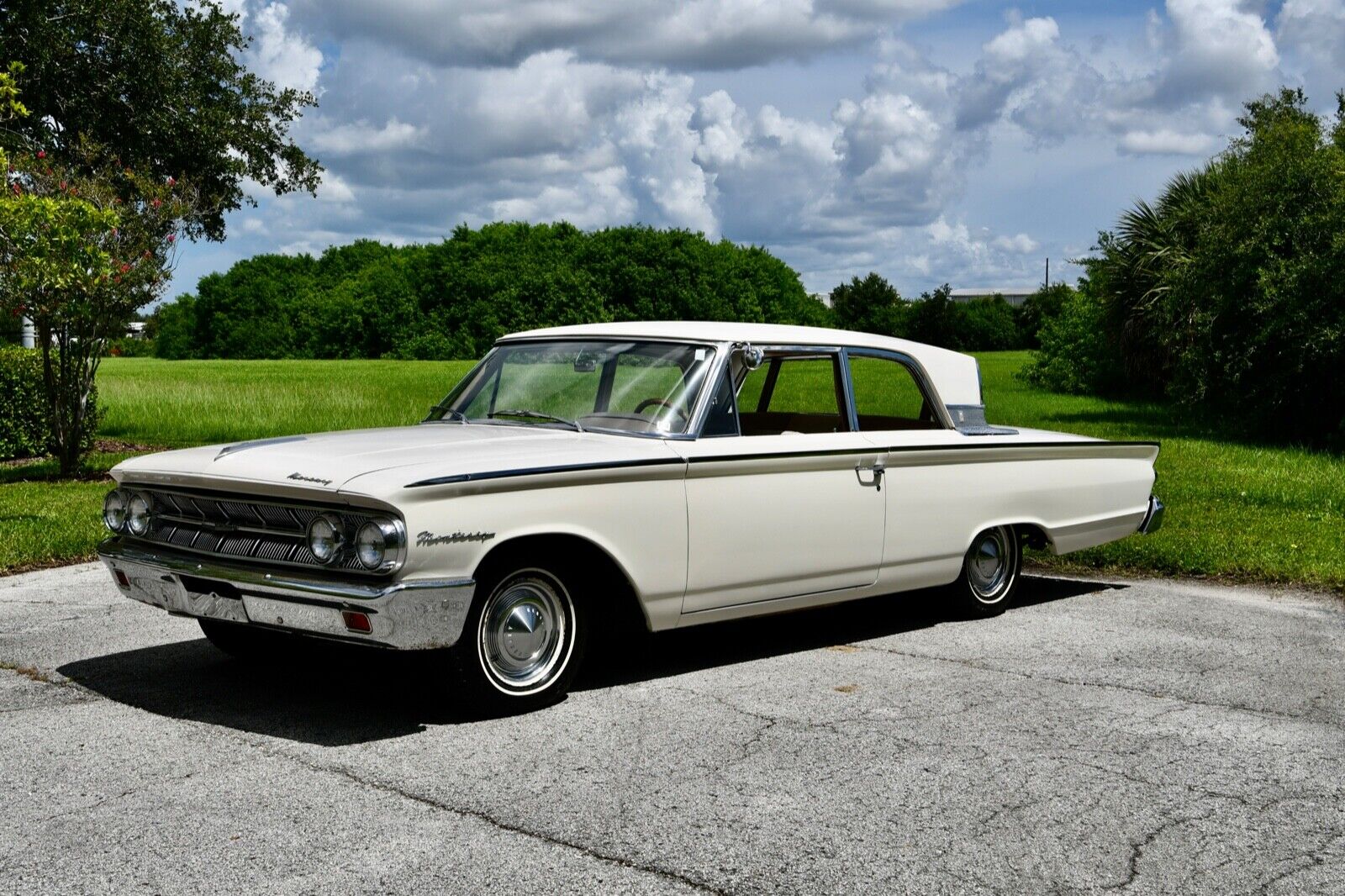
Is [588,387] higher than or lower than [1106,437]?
higher

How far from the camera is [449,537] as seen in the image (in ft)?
16.8

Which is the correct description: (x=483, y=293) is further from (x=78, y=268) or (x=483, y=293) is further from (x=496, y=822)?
(x=496, y=822)

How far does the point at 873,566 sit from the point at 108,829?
3741mm

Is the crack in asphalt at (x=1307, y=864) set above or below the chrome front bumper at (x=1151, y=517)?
below

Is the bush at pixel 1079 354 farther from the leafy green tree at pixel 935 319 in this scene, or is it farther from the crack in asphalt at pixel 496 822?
the leafy green tree at pixel 935 319

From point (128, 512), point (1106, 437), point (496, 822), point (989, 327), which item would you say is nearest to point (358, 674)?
point (128, 512)

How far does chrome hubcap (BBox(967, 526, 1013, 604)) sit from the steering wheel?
222cm

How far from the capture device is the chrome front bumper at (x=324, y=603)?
16.4 feet

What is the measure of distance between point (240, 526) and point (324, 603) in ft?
2.16

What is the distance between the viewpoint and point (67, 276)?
12586 mm

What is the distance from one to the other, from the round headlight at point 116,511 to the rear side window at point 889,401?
348cm

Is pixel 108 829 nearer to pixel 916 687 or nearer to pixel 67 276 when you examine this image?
pixel 916 687

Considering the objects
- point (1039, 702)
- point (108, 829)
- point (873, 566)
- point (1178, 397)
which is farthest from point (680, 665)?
point (1178, 397)

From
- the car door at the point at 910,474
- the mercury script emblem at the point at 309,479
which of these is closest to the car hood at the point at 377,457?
the mercury script emblem at the point at 309,479
